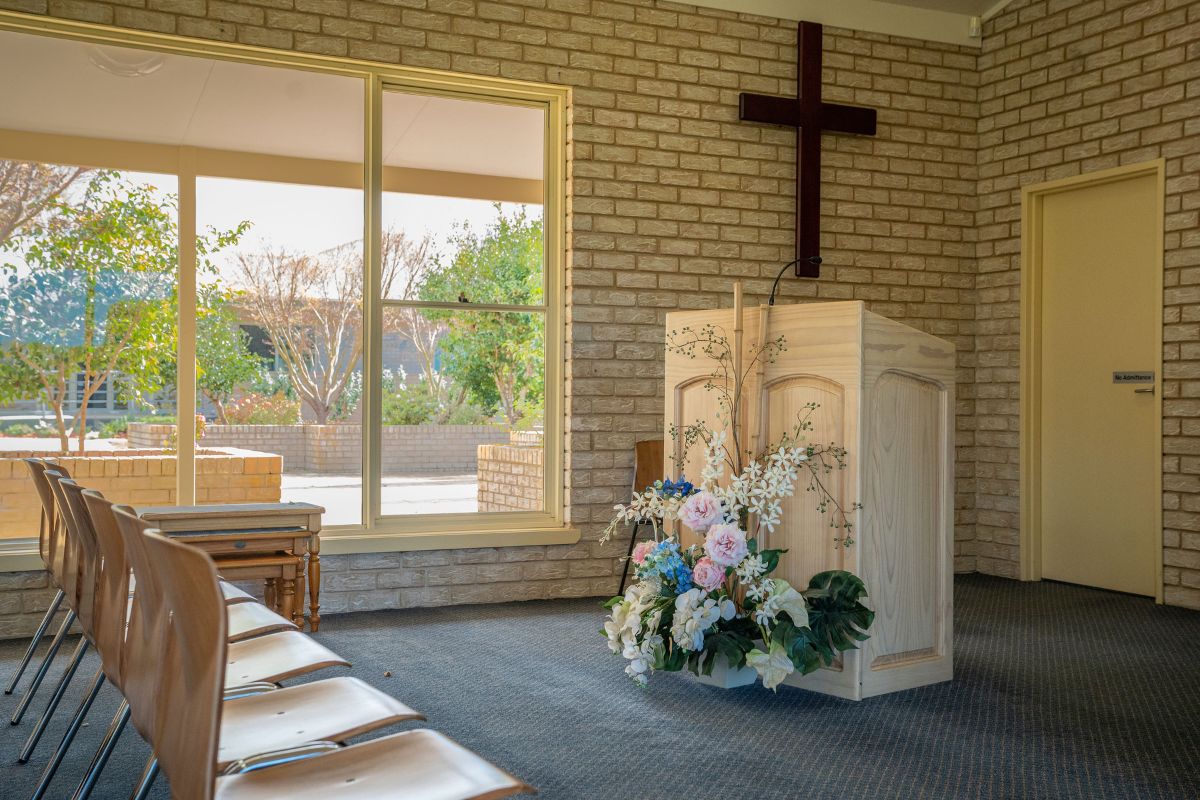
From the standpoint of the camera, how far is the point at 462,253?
550 cm

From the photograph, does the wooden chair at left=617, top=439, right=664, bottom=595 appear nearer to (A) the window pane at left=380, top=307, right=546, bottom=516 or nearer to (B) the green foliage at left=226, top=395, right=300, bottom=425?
(A) the window pane at left=380, top=307, right=546, bottom=516

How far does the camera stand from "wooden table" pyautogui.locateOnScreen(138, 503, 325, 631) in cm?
425

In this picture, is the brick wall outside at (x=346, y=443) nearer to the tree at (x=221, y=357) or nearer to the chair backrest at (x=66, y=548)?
the tree at (x=221, y=357)

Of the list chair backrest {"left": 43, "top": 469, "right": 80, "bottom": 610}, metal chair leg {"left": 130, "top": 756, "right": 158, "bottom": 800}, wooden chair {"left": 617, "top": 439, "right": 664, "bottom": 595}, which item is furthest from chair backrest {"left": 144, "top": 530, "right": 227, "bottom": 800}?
wooden chair {"left": 617, "top": 439, "right": 664, "bottom": 595}

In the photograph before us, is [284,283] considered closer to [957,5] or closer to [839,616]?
[839,616]

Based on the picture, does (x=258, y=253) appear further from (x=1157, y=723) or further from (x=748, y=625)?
(x=1157, y=723)

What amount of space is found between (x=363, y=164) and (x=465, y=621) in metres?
2.29

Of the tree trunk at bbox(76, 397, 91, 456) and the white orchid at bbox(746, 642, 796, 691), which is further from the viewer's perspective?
the tree trunk at bbox(76, 397, 91, 456)

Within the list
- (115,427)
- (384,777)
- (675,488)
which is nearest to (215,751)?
(384,777)

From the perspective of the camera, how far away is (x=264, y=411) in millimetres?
5086

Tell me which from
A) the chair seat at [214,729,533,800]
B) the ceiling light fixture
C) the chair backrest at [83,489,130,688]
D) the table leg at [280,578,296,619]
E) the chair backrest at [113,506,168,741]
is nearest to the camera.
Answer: the chair seat at [214,729,533,800]

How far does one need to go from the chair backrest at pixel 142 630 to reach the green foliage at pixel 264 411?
10.1 ft

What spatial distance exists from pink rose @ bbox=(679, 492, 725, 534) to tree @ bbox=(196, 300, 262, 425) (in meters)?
2.45

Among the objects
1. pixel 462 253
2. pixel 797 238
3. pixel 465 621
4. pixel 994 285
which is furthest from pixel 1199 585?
pixel 462 253
